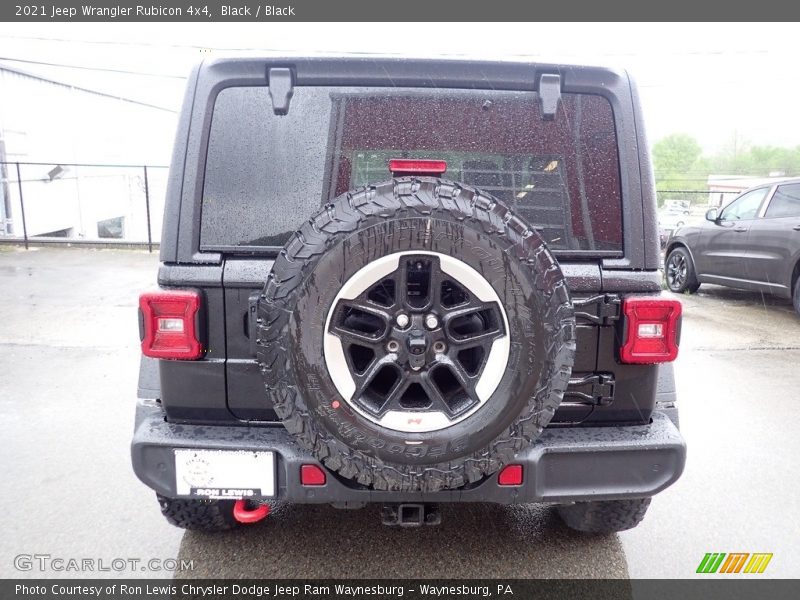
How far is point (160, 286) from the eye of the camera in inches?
83.7

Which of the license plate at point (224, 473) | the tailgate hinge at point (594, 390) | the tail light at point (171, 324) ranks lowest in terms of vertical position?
the license plate at point (224, 473)

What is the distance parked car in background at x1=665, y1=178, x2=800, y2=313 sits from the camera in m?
7.18

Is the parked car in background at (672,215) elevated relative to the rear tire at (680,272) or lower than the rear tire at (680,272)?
elevated

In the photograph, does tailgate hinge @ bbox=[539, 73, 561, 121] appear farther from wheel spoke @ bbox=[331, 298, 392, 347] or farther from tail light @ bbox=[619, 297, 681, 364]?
wheel spoke @ bbox=[331, 298, 392, 347]

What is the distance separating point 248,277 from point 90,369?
3.93 meters

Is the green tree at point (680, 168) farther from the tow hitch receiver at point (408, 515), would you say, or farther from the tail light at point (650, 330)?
the tow hitch receiver at point (408, 515)

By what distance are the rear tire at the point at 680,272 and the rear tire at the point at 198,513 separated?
8361 mm

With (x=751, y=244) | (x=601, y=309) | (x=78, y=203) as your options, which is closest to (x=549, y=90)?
(x=601, y=309)

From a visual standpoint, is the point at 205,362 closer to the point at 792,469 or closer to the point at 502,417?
the point at 502,417

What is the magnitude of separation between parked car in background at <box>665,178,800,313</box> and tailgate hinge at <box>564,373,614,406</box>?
6.24 meters

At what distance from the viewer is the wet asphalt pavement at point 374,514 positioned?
8.41ft

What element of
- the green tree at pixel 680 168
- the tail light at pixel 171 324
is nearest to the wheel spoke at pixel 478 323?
the tail light at pixel 171 324

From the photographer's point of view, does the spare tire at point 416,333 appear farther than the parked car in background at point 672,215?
No

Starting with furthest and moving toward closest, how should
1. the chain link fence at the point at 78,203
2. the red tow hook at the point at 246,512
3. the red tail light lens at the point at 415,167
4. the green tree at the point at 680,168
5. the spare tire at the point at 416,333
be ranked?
1. the green tree at the point at 680,168
2. the chain link fence at the point at 78,203
3. the red tow hook at the point at 246,512
4. the red tail light lens at the point at 415,167
5. the spare tire at the point at 416,333
